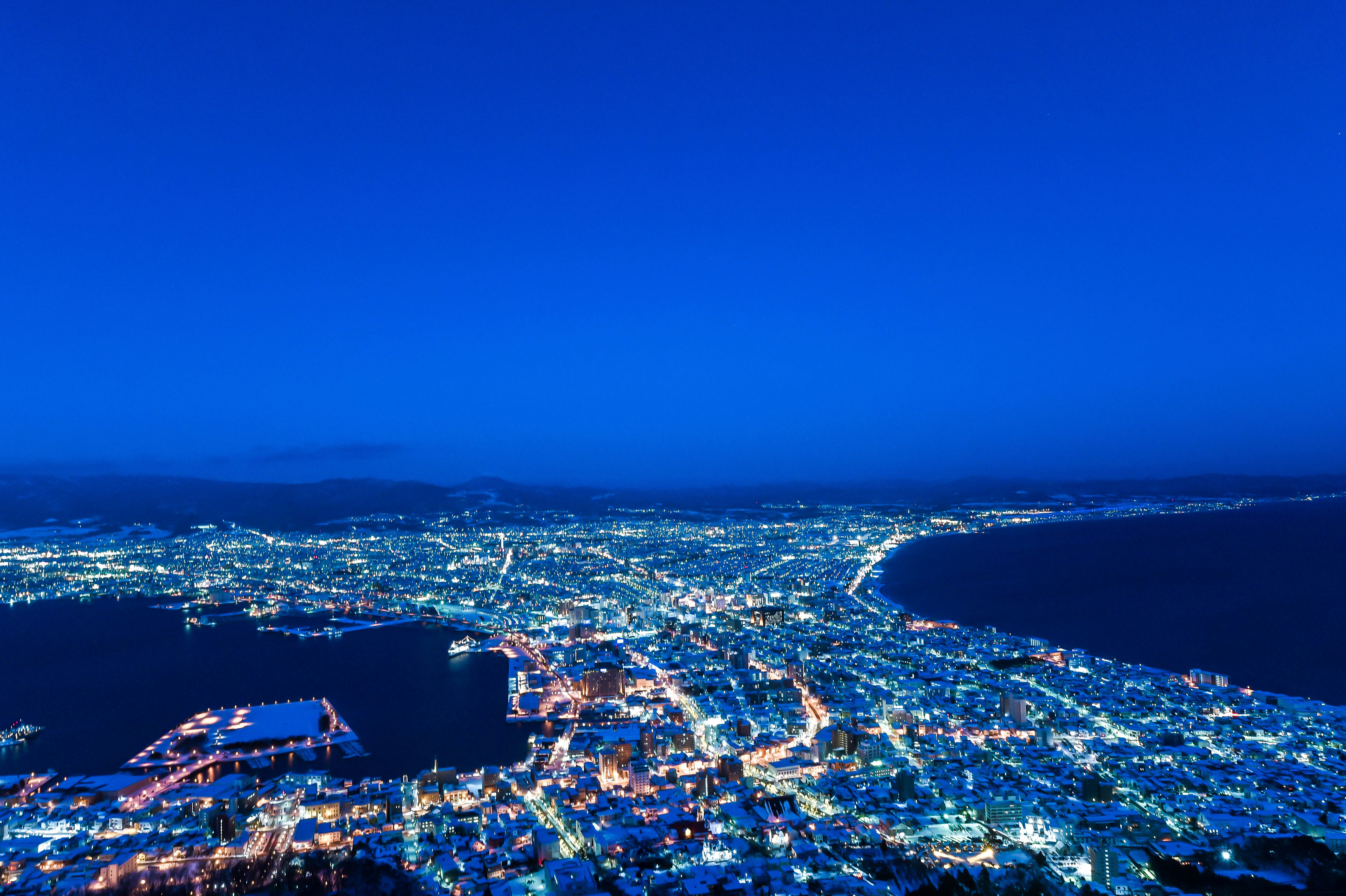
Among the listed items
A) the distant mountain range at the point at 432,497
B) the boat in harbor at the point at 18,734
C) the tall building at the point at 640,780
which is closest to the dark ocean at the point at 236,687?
the boat in harbor at the point at 18,734

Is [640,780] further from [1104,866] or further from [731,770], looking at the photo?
[1104,866]

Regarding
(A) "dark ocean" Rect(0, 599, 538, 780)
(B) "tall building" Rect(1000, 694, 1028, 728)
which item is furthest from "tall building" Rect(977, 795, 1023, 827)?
(A) "dark ocean" Rect(0, 599, 538, 780)

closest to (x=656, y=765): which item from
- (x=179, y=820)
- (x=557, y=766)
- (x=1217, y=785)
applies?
(x=557, y=766)

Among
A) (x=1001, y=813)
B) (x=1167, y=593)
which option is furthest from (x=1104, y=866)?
(x=1167, y=593)

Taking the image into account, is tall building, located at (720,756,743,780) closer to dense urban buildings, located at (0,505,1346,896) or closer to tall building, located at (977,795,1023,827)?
dense urban buildings, located at (0,505,1346,896)

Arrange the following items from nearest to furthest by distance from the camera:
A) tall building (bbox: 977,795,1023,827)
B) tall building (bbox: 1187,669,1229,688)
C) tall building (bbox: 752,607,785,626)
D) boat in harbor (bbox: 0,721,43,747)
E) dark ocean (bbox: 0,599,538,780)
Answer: tall building (bbox: 977,795,1023,827)
dark ocean (bbox: 0,599,538,780)
boat in harbor (bbox: 0,721,43,747)
tall building (bbox: 1187,669,1229,688)
tall building (bbox: 752,607,785,626)
